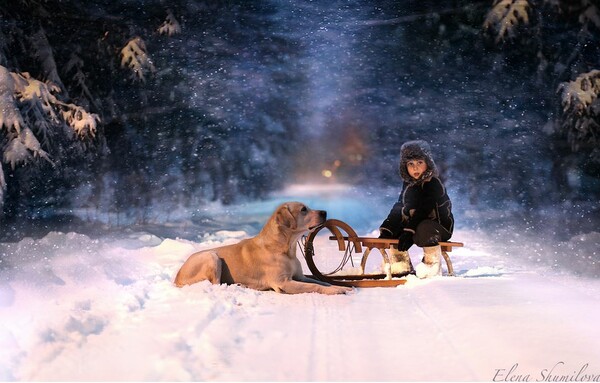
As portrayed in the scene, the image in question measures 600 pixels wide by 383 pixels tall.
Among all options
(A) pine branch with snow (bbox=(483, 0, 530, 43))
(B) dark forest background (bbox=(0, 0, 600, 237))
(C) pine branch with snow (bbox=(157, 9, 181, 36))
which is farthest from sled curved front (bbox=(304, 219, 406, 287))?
(C) pine branch with snow (bbox=(157, 9, 181, 36))

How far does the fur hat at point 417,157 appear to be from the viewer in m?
5.31

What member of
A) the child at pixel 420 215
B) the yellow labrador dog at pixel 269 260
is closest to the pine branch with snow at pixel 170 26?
the child at pixel 420 215

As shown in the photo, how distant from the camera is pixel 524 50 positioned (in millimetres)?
11195

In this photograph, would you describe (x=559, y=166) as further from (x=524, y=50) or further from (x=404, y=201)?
(x=404, y=201)

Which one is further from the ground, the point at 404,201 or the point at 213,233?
the point at 404,201

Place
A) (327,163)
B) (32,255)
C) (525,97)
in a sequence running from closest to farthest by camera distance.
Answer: (32,255) → (525,97) → (327,163)

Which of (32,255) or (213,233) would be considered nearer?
(32,255)

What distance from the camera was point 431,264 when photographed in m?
5.15

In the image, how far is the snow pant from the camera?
5.08m

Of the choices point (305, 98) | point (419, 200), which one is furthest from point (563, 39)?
point (419, 200)

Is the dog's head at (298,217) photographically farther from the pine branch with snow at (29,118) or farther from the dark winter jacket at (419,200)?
the pine branch with snow at (29,118)

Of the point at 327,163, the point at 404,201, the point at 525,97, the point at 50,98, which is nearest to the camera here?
the point at 404,201

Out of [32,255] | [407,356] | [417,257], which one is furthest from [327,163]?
[407,356]

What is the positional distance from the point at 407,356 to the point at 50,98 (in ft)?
22.1
